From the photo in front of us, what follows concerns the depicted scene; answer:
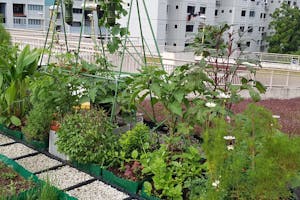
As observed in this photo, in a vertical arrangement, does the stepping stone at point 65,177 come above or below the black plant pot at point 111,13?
below

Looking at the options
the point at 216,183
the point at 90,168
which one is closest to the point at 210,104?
the point at 216,183

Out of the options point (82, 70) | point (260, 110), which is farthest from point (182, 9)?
point (260, 110)

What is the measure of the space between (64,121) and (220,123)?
1489 mm

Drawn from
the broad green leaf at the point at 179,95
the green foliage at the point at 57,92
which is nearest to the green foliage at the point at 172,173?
the broad green leaf at the point at 179,95

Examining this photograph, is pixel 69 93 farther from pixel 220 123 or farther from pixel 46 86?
pixel 220 123

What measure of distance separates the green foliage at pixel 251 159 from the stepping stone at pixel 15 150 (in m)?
1.79

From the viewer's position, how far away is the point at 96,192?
2.49 m

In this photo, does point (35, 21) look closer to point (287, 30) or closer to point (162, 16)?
point (162, 16)

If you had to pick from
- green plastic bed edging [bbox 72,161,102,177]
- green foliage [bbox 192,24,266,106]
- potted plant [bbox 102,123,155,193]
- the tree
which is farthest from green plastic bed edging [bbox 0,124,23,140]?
the tree

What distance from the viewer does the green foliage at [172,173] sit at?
2.29m

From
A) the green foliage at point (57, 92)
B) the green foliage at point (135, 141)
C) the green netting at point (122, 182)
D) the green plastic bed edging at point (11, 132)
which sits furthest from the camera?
the green plastic bed edging at point (11, 132)

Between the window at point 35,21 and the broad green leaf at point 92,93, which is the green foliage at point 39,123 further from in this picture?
the window at point 35,21

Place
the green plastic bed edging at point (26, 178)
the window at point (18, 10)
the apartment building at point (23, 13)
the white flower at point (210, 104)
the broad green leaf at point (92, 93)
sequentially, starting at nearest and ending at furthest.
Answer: the green plastic bed edging at point (26, 178) → the white flower at point (210, 104) → the broad green leaf at point (92, 93) → the apartment building at point (23, 13) → the window at point (18, 10)

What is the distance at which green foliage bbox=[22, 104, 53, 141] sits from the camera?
124 inches
